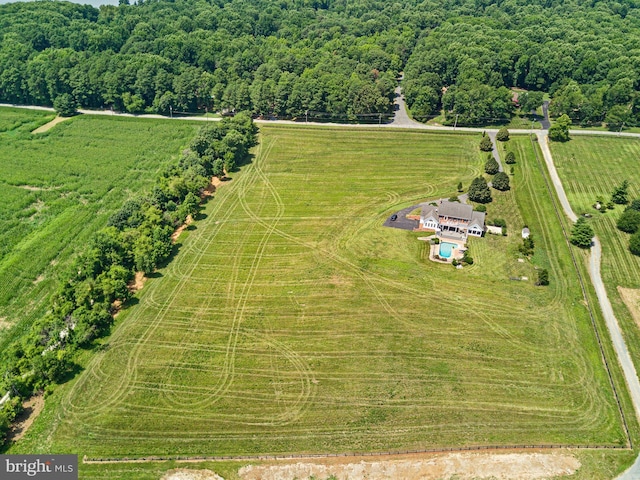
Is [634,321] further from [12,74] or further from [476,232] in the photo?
[12,74]

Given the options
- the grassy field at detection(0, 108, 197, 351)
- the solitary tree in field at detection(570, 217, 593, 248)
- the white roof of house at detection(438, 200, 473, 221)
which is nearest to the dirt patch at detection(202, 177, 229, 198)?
the grassy field at detection(0, 108, 197, 351)

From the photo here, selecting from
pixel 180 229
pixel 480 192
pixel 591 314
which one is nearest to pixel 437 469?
pixel 591 314

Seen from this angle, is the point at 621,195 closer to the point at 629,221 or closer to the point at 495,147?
the point at 629,221

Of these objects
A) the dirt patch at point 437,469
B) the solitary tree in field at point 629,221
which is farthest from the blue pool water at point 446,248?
the dirt patch at point 437,469

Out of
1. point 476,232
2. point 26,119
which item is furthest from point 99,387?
point 26,119

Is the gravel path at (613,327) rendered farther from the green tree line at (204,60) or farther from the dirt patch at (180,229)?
the dirt patch at (180,229)
